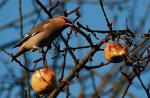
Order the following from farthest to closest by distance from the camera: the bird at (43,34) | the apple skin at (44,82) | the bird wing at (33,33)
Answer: the bird wing at (33,33) < the bird at (43,34) < the apple skin at (44,82)

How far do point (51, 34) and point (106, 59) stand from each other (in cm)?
43

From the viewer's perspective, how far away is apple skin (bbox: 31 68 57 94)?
9.62 feet

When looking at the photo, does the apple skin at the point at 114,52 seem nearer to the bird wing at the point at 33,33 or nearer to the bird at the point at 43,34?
the bird at the point at 43,34

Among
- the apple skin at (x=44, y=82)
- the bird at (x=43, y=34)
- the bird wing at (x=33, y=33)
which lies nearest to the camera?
the apple skin at (x=44, y=82)

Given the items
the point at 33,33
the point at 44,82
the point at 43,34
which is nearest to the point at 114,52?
the point at 44,82

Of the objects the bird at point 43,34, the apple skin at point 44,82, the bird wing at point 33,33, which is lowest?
the apple skin at point 44,82

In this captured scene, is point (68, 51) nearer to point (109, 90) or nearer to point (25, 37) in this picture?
point (25, 37)

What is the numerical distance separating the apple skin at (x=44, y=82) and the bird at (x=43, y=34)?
202 mm

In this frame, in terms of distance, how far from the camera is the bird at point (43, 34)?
3.12 m

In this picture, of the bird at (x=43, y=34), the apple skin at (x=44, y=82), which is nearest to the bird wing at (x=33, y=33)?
the bird at (x=43, y=34)

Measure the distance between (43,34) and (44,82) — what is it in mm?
452

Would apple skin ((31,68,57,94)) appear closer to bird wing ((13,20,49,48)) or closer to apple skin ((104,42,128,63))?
apple skin ((104,42,128,63))

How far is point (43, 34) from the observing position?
10.8 ft

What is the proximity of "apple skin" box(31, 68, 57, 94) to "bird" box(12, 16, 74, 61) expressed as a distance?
0.20 m
